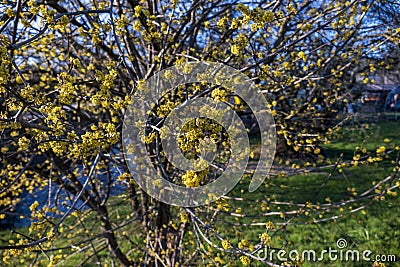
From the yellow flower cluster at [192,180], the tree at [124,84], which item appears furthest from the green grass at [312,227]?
the yellow flower cluster at [192,180]

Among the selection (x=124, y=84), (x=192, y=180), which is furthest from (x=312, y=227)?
(x=192, y=180)

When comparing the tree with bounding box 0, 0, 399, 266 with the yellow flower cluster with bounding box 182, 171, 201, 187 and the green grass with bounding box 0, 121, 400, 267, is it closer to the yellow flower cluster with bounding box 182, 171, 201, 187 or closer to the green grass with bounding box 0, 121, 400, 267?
the yellow flower cluster with bounding box 182, 171, 201, 187

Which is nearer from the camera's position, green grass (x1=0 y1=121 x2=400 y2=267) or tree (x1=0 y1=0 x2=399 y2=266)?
tree (x1=0 y1=0 x2=399 y2=266)

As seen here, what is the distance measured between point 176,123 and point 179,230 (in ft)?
5.64

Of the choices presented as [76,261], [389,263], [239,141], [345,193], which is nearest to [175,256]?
[239,141]

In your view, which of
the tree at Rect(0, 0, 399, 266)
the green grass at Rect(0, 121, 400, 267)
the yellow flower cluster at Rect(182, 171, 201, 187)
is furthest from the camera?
the green grass at Rect(0, 121, 400, 267)

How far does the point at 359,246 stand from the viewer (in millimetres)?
4168

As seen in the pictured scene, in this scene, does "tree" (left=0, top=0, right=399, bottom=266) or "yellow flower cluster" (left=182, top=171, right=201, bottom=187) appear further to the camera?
"tree" (left=0, top=0, right=399, bottom=266)

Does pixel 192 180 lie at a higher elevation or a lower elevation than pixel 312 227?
higher

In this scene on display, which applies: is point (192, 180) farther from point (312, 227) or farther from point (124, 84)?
point (312, 227)

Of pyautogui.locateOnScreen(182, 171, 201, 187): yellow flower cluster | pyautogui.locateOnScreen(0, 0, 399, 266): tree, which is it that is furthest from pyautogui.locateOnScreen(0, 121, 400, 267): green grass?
pyautogui.locateOnScreen(182, 171, 201, 187): yellow flower cluster

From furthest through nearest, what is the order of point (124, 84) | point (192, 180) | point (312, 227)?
1. point (312, 227)
2. point (124, 84)
3. point (192, 180)

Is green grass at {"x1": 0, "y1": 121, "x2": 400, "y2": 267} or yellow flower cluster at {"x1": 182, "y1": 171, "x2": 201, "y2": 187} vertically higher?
yellow flower cluster at {"x1": 182, "y1": 171, "x2": 201, "y2": 187}

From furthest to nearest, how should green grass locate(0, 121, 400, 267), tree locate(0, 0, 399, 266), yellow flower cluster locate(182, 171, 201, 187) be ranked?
green grass locate(0, 121, 400, 267) < tree locate(0, 0, 399, 266) < yellow flower cluster locate(182, 171, 201, 187)
